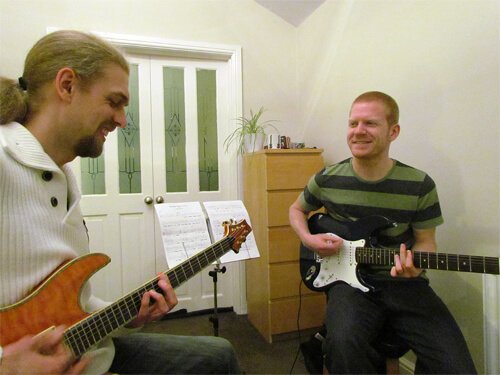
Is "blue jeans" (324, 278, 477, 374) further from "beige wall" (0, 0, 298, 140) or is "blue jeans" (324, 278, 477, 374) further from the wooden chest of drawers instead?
"beige wall" (0, 0, 298, 140)

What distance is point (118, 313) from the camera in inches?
38.5

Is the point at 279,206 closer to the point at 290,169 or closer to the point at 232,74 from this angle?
the point at 290,169

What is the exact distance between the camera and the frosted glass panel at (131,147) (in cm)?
253

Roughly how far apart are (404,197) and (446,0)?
104cm

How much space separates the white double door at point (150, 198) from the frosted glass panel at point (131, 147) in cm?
3

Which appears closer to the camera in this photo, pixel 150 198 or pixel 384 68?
pixel 384 68

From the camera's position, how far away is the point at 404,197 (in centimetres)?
137

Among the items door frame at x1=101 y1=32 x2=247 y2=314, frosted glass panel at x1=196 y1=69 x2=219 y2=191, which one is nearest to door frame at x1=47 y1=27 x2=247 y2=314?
door frame at x1=101 y1=32 x2=247 y2=314

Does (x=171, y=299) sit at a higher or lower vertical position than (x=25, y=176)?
lower

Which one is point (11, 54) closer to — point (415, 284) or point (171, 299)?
point (171, 299)

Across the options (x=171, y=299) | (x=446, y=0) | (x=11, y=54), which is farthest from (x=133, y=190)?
(x=446, y=0)

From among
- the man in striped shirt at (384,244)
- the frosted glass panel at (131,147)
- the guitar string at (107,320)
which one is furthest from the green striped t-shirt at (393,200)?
the frosted glass panel at (131,147)

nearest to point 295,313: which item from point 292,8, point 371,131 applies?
point 371,131

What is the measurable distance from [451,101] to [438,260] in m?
0.86
